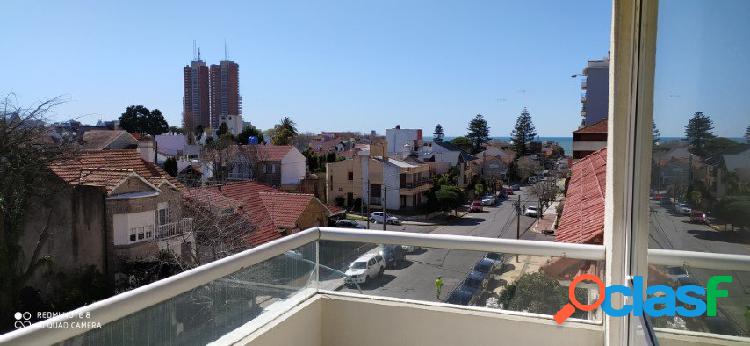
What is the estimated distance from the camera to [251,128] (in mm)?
37688

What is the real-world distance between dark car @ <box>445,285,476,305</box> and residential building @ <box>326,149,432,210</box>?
22594mm

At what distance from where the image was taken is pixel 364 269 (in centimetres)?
241

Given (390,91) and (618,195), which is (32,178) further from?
(390,91)

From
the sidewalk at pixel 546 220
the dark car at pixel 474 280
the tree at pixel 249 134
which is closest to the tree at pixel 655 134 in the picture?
the dark car at pixel 474 280

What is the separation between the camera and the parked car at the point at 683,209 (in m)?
1.15

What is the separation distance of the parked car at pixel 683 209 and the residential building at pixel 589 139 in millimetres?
5083

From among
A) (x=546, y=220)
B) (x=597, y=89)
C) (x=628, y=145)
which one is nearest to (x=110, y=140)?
(x=546, y=220)

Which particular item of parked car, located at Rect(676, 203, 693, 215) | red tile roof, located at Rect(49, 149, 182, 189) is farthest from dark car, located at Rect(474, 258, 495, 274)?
red tile roof, located at Rect(49, 149, 182, 189)

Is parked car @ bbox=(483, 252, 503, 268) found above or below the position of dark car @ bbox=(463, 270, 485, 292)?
above

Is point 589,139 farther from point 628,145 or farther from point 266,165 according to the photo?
point 266,165

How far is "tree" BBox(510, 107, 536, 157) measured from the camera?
130 ft

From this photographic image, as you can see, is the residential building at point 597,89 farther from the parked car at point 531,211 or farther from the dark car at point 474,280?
the parked car at point 531,211

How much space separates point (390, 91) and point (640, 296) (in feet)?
130

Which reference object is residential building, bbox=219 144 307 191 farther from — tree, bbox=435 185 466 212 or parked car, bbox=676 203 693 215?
parked car, bbox=676 203 693 215
